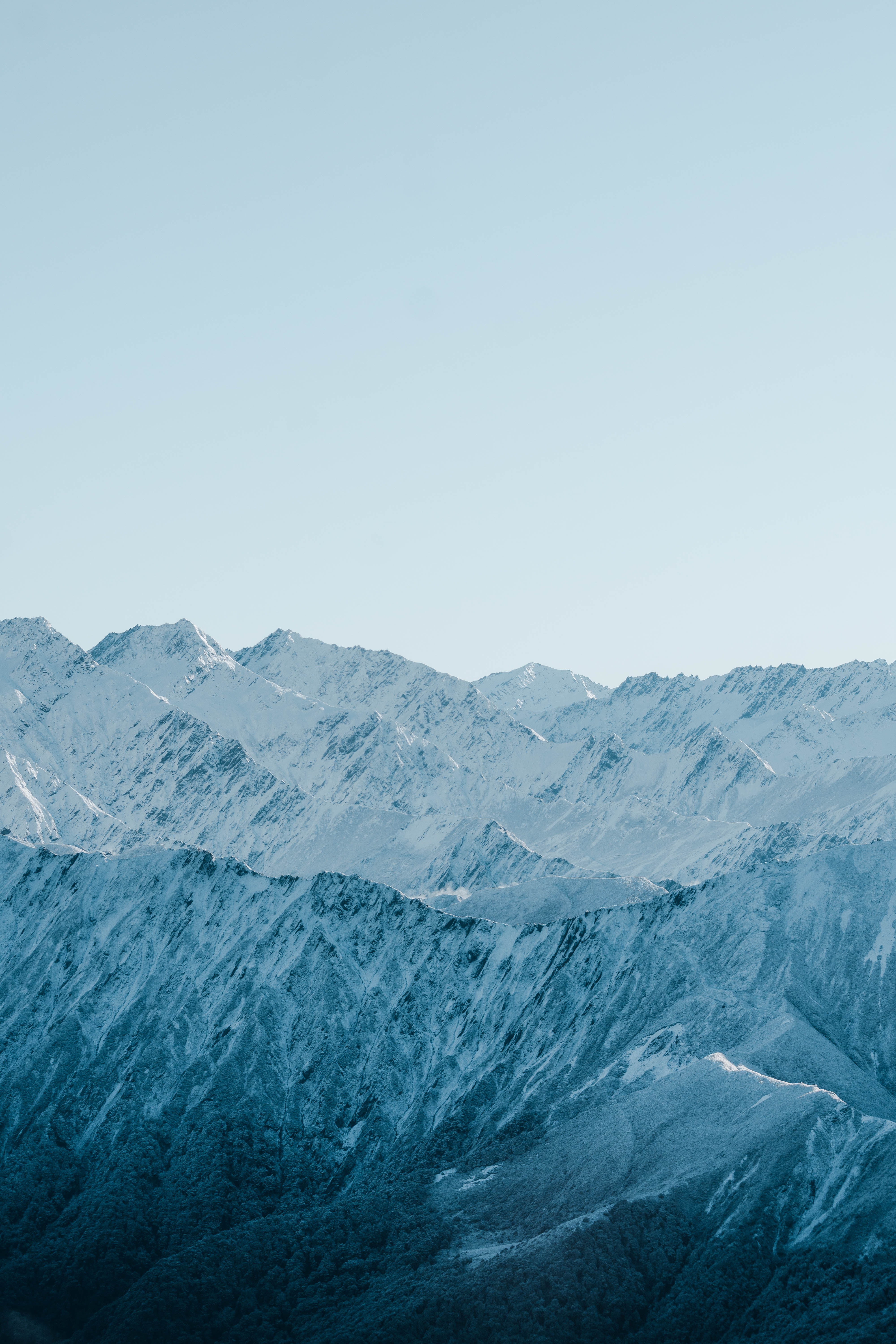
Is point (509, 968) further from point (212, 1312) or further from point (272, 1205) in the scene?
point (212, 1312)

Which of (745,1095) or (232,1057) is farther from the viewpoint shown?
(232,1057)

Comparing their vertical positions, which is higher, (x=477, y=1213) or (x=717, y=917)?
(x=717, y=917)

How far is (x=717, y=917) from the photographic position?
189625 millimetres

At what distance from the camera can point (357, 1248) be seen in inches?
5261

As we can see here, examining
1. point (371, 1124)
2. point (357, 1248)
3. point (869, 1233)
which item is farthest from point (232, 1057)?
point (869, 1233)

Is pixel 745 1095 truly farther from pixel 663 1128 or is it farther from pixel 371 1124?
pixel 371 1124

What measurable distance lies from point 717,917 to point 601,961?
1788cm

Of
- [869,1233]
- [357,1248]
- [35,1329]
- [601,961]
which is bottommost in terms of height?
[35,1329]

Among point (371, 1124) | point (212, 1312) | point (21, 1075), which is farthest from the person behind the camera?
point (21, 1075)

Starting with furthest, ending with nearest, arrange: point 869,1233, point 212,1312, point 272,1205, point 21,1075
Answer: point 21,1075, point 272,1205, point 212,1312, point 869,1233

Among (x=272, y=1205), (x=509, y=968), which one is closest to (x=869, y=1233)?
(x=272, y=1205)

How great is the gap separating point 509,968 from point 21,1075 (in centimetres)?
6146

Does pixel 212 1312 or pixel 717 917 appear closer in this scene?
pixel 212 1312

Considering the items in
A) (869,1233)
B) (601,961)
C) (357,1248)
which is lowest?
(357,1248)
